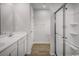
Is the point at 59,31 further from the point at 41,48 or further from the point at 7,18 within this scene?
the point at 7,18

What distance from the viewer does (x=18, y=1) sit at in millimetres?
1261

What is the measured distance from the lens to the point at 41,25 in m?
1.53

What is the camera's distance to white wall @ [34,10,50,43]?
150cm

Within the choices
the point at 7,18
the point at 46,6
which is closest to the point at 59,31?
the point at 46,6

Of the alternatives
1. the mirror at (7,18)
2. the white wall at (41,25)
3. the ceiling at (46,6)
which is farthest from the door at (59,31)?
the mirror at (7,18)

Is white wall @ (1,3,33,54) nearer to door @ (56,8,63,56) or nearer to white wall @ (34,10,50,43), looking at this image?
→ white wall @ (34,10,50,43)

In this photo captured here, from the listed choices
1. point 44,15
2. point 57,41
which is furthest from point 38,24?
point 57,41

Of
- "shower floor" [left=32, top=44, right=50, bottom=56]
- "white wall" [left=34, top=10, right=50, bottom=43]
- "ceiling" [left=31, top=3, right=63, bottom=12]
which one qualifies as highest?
"ceiling" [left=31, top=3, right=63, bottom=12]

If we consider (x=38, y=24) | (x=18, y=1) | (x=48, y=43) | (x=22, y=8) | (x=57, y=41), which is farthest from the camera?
(x=57, y=41)

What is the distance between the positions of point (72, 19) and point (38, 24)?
22.7 inches

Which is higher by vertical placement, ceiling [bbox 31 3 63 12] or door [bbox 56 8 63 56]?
ceiling [bbox 31 3 63 12]

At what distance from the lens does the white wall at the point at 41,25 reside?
150cm

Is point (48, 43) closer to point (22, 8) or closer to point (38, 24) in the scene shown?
point (38, 24)

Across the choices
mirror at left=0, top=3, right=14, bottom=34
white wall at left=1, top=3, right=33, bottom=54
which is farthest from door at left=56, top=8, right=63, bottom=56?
mirror at left=0, top=3, right=14, bottom=34
